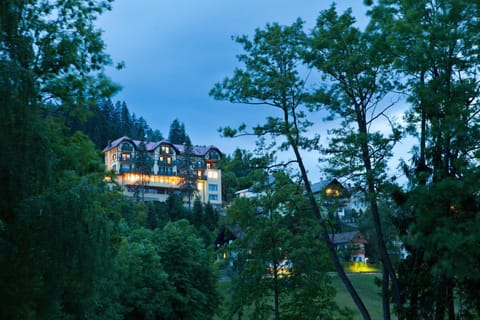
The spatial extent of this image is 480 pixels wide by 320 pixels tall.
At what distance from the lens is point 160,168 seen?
9100cm

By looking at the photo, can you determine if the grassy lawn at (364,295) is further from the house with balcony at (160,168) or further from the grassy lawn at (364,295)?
the house with balcony at (160,168)

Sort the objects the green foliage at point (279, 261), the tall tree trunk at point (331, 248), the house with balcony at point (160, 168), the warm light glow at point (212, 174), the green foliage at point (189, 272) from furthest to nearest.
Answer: the warm light glow at point (212, 174) < the house with balcony at point (160, 168) < the green foliage at point (189, 272) < the green foliage at point (279, 261) < the tall tree trunk at point (331, 248)

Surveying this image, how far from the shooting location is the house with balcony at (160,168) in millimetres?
86625

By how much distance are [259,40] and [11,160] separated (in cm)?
935

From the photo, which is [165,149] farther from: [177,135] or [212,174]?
[177,135]

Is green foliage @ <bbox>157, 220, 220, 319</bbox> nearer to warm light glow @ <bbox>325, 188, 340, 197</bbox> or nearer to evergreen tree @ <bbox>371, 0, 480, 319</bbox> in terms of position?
warm light glow @ <bbox>325, 188, 340, 197</bbox>

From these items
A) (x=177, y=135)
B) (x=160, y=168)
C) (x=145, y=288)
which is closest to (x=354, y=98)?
(x=145, y=288)

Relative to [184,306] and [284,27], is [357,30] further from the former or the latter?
[184,306]

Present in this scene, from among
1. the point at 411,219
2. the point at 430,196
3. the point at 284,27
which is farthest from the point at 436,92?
the point at 284,27

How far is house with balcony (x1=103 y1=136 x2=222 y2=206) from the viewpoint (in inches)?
3410

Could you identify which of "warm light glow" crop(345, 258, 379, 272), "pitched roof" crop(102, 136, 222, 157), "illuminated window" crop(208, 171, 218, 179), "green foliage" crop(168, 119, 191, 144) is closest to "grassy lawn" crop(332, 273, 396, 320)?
"warm light glow" crop(345, 258, 379, 272)

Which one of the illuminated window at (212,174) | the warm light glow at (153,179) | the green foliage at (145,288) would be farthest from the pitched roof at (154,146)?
the green foliage at (145,288)

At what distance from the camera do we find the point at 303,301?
1950cm

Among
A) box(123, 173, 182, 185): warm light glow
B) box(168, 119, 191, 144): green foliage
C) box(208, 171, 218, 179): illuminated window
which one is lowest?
box(123, 173, 182, 185): warm light glow
